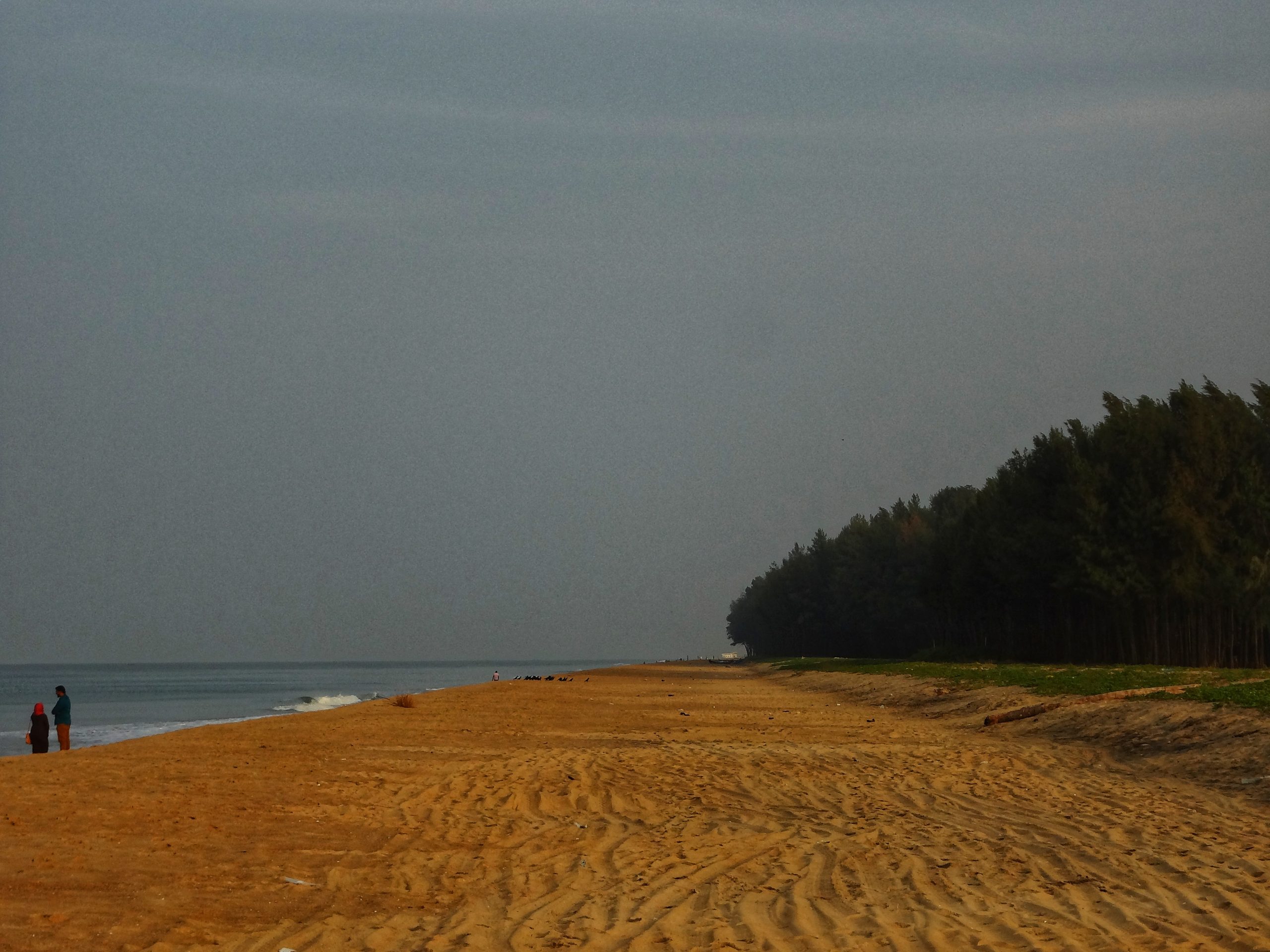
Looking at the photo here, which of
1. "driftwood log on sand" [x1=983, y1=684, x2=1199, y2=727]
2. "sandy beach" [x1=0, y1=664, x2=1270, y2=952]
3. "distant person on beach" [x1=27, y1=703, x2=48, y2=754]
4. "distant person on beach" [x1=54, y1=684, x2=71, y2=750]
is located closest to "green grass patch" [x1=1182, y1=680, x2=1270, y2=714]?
"sandy beach" [x1=0, y1=664, x2=1270, y2=952]

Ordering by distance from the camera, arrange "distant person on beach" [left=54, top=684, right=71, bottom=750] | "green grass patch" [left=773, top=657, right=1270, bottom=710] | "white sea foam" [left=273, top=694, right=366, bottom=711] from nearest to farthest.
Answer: "green grass patch" [left=773, top=657, right=1270, bottom=710] < "distant person on beach" [left=54, top=684, right=71, bottom=750] < "white sea foam" [left=273, top=694, right=366, bottom=711]

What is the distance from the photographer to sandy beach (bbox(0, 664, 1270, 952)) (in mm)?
7426

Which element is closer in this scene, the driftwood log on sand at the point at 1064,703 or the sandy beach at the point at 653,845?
the sandy beach at the point at 653,845

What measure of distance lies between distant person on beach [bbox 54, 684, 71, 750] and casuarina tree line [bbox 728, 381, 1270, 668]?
134 ft

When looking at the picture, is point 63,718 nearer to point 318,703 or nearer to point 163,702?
point 318,703

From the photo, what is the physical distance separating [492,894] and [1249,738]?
1108cm

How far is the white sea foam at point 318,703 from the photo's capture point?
Result: 57.9 m

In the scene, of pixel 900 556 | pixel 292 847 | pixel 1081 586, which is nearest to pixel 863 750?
pixel 292 847

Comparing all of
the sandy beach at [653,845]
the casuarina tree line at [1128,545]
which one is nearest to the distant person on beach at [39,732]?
the sandy beach at [653,845]

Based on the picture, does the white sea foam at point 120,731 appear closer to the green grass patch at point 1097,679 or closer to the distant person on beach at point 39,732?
the distant person on beach at point 39,732

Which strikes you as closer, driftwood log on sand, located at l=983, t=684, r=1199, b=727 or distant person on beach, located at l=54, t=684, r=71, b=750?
driftwood log on sand, located at l=983, t=684, r=1199, b=727

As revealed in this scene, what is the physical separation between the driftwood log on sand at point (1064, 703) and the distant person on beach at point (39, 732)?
18.2m

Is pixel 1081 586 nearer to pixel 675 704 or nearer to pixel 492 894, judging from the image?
pixel 675 704

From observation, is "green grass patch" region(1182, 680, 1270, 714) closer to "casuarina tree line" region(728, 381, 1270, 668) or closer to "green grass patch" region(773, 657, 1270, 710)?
"green grass patch" region(773, 657, 1270, 710)
